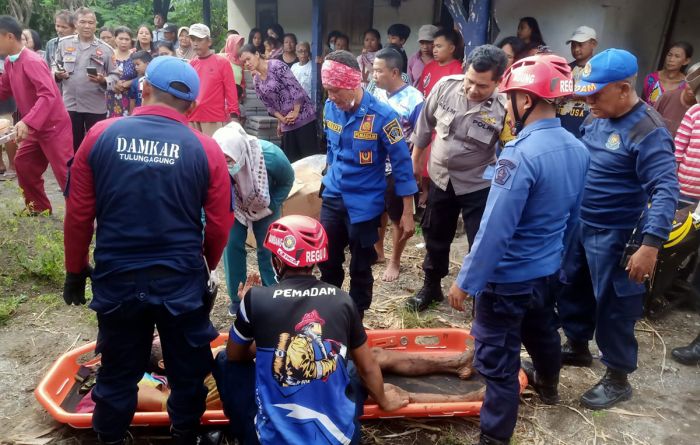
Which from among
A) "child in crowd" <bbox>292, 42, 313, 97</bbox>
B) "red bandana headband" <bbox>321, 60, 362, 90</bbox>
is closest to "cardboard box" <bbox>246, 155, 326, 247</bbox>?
"red bandana headband" <bbox>321, 60, 362, 90</bbox>

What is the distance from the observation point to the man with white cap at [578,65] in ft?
17.4

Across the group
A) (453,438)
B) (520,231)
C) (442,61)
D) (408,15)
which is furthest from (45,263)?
(408,15)

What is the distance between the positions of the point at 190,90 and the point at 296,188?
3122mm

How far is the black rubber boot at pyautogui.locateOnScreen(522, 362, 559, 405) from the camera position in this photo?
3.22 m

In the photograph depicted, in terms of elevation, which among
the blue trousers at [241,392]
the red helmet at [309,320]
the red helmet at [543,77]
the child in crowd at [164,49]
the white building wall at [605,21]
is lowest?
the blue trousers at [241,392]

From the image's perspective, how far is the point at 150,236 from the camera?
7.78 ft

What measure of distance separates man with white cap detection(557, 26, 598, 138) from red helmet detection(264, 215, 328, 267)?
374 cm

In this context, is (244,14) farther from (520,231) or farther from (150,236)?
(520,231)

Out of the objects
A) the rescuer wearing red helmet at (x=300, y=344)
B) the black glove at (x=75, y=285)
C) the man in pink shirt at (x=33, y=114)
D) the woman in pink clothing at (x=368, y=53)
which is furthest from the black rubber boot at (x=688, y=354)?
the man in pink shirt at (x=33, y=114)

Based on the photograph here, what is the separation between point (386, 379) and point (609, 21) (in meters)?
4.66

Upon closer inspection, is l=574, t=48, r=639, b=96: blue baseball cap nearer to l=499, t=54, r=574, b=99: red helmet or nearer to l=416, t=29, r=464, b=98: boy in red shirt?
l=499, t=54, r=574, b=99: red helmet

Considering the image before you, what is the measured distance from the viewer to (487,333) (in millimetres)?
2736

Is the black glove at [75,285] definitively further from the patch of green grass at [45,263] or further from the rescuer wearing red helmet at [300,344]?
the patch of green grass at [45,263]

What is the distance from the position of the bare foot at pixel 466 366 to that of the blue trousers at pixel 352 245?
0.84 metres
